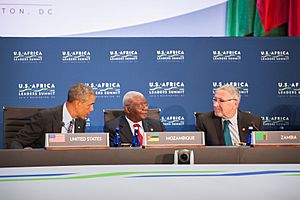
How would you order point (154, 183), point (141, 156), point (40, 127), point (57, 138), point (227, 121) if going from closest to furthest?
point (154, 183)
point (141, 156)
point (57, 138)
point (40, 127)
point (227, 121)

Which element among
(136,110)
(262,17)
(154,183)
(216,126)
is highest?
(262,17)

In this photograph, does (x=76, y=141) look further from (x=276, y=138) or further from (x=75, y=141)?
(x=276, y=138)

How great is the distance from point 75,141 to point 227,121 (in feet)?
6.16

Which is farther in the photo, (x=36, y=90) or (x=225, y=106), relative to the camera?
(x=36, y=90)

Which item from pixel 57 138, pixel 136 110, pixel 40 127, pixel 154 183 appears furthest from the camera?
pixel 136 110

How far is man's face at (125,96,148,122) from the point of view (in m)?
3.96

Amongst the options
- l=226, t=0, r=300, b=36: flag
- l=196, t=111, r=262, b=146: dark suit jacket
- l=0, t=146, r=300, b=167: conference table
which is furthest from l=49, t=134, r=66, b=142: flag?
l=226, t=0, r=300, b=36: flag

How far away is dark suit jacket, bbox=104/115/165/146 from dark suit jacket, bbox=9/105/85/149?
0.77 ft

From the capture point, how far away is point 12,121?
4.01 metres

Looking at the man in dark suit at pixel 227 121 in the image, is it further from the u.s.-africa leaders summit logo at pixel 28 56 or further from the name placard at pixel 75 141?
the u.s.-africa leaders summit logo at pixel 28 56

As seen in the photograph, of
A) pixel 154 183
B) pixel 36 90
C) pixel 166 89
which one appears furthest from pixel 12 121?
pixel 154 183

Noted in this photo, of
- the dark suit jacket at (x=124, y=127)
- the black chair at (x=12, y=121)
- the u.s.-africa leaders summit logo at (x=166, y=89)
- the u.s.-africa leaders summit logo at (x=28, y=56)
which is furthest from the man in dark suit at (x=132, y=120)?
the u.s.-africa leaders summit logo at (x=28, y=56)

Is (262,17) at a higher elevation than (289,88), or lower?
higher

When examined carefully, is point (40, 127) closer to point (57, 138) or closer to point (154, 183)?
point (57, 138)
